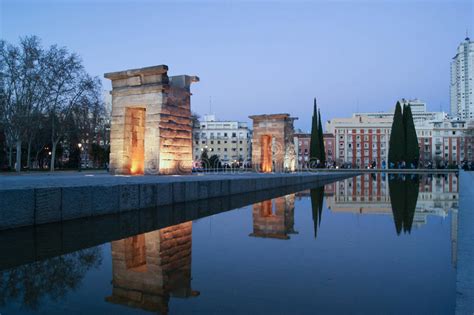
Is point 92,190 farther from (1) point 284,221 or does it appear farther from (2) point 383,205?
(2) point 383,205

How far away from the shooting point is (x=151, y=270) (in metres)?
4.07

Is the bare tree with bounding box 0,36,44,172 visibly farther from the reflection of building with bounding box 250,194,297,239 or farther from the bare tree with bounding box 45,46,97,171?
the reflection of building with bounding box 250,194,297,239

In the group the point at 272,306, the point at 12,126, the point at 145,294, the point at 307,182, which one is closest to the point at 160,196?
the point at 145,294

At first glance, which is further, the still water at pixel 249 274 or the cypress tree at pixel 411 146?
the cypress tree at pixel 411 146

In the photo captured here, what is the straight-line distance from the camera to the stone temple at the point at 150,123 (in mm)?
15430

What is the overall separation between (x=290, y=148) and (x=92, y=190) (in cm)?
2410

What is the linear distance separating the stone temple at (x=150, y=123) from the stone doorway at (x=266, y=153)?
13652mm

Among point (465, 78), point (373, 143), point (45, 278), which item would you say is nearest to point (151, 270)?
point (45, 278)

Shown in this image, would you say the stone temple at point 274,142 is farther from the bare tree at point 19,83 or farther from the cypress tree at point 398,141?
the cypress tree at point 398,141

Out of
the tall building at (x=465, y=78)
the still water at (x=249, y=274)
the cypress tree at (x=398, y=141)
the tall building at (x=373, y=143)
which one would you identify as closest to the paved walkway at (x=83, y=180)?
the still water at (x=249, y=274)

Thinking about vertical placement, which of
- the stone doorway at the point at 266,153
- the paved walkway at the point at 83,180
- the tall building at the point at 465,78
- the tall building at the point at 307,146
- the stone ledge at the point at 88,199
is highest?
the tall building at the point at 465,78

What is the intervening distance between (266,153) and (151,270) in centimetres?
2718

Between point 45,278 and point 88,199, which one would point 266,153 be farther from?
point 45,278

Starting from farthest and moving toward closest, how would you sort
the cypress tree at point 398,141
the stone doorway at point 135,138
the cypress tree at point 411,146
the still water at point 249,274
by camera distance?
the cypress tree at point 411,146, the cypress tree at point 398,141, the stone doorway at point 135,138, the still water at point 249,274
